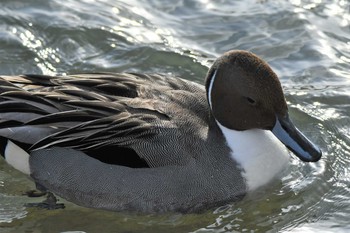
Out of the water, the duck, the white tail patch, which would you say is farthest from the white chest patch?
the white tail patch

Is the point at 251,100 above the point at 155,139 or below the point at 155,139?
above

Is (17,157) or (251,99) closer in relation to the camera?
(251,99)

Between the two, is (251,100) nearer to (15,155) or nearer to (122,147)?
(122,147)

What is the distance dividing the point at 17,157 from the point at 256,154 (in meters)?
1.91

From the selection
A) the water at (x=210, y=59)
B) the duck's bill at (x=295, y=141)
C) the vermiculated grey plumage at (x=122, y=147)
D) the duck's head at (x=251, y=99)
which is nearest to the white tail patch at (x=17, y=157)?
the vermiculated grey plumage at (x=122, y=147)

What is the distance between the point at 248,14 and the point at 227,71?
10.5 ft

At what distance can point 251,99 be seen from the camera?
20.7 ft

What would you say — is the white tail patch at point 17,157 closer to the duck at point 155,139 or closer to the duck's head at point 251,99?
the duck at point 155,139

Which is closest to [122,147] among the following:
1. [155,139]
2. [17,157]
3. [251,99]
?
[155,139]

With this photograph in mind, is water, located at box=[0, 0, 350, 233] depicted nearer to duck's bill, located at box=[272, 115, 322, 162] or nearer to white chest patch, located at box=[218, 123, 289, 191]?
white chest patch, located at box=[218, 123, 289, 191]

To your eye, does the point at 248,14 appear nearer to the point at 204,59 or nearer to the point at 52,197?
the point at 204,59

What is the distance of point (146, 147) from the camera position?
6.12 m

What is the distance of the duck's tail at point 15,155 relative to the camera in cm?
651

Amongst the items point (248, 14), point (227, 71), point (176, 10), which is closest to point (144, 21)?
point (176, 10)
